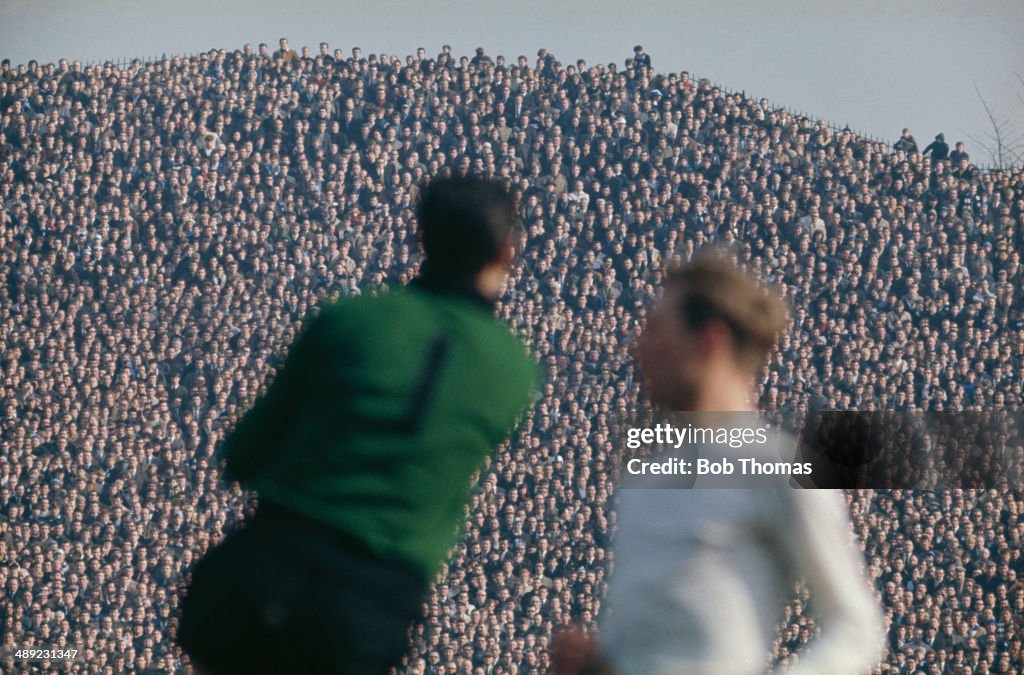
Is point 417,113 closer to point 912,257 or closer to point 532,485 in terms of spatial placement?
point 532,485

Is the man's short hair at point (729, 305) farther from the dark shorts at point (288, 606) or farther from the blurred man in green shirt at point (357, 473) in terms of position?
the dark shorts at point (288, 606)

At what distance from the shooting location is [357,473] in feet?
3.78

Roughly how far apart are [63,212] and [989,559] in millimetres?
8000

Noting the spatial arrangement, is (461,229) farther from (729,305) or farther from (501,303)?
(501,303)

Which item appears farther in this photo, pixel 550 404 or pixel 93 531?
pixel 550 404

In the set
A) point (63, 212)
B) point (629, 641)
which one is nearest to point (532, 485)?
point (63, 212)

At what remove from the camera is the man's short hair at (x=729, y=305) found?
1.37 meters

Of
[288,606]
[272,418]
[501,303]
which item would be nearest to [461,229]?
[272,418]

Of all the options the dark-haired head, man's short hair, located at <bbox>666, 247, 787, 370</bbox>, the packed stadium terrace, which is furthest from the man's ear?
the packed stadium terrace

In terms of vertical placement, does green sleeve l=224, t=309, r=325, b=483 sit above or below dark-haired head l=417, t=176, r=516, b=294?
below

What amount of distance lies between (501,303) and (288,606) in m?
9.42

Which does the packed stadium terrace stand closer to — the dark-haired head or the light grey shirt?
the light grey shirt

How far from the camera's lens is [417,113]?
11273 mm

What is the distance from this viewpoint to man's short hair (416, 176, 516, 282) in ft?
4.18
